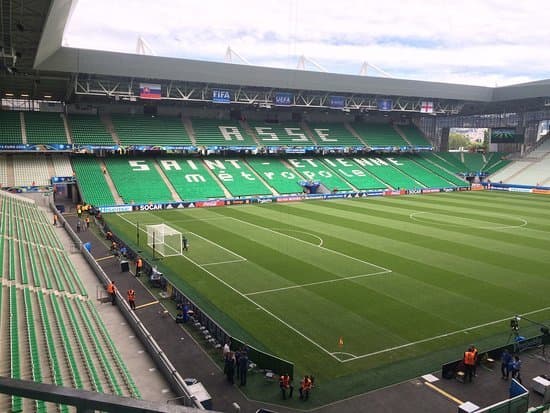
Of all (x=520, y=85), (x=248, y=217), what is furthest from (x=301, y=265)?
(x=520, y=85)

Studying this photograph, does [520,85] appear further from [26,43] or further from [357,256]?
[26,43]

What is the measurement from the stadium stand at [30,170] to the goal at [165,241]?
23350mm

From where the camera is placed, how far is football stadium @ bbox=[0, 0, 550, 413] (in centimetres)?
1342

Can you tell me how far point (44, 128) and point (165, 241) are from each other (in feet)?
108

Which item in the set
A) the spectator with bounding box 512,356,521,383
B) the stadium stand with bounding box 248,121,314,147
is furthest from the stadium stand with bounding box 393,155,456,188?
the spectator with bounding box 512,356,521,383

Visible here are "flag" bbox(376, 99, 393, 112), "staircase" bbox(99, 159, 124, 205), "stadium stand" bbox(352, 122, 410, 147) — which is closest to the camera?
"staircase" bbox(99, 159, 124, 205)

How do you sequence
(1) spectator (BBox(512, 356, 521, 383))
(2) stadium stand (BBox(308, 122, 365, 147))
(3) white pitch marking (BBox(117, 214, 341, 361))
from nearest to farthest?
(1) spectator (BBox(512, 356, 521, 383)) < (3) white pitch marking (BBox(117, 214, 341, 361)) < (2) stadium stand (BBox(308, 122, 365, 147))

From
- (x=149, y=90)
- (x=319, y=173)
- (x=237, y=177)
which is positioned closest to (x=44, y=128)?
(x=149, y=90)

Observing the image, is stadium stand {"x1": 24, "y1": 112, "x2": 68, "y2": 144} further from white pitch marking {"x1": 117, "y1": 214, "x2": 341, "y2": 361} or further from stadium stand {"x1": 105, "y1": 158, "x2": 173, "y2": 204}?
white pitch marking {"x1": 117, "y1": 214, "x2": 341, "y2": 361}

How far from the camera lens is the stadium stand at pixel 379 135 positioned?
74.3 m

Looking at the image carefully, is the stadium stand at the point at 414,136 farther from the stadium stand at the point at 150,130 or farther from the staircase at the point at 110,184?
the staircase at the point at 110,184

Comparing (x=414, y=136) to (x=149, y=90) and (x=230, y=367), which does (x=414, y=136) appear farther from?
(x=230, y=367)

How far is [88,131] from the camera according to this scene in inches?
2238

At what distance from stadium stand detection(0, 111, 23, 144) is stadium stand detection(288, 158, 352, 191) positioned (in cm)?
3459
